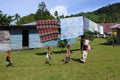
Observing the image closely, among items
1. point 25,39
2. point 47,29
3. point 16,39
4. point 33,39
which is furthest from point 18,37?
point 47,29

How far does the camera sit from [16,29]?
92.8 ft

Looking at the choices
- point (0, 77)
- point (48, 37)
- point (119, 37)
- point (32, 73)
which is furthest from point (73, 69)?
point (119, 37)

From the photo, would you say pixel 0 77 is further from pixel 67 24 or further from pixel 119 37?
pixel 119 37

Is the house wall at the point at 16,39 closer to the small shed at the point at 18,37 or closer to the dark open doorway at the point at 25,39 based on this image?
the small shed at the point at 18,37

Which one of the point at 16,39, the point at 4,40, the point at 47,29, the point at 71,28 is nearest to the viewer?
the point at 71,28

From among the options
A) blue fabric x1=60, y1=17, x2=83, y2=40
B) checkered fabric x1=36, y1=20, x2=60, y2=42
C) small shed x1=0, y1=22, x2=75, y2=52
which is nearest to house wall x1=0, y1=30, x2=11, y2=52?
small shed x1=0, y1=22, x2=75, y2=52

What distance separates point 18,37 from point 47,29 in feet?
26.0

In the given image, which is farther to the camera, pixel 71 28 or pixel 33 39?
pixel 33 39

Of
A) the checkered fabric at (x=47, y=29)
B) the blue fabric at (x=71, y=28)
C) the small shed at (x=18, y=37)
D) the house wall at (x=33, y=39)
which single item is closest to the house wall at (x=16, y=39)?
the small shed at (x=18, y=37)

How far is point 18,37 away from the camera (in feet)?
93.2

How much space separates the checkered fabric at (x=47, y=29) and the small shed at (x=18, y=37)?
711 centimetres

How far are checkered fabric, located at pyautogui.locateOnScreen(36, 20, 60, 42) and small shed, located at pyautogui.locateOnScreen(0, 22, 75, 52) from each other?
711cm

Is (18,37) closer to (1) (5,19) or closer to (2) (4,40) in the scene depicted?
(2) (4,40)

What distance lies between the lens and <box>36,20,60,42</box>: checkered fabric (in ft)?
69.3
